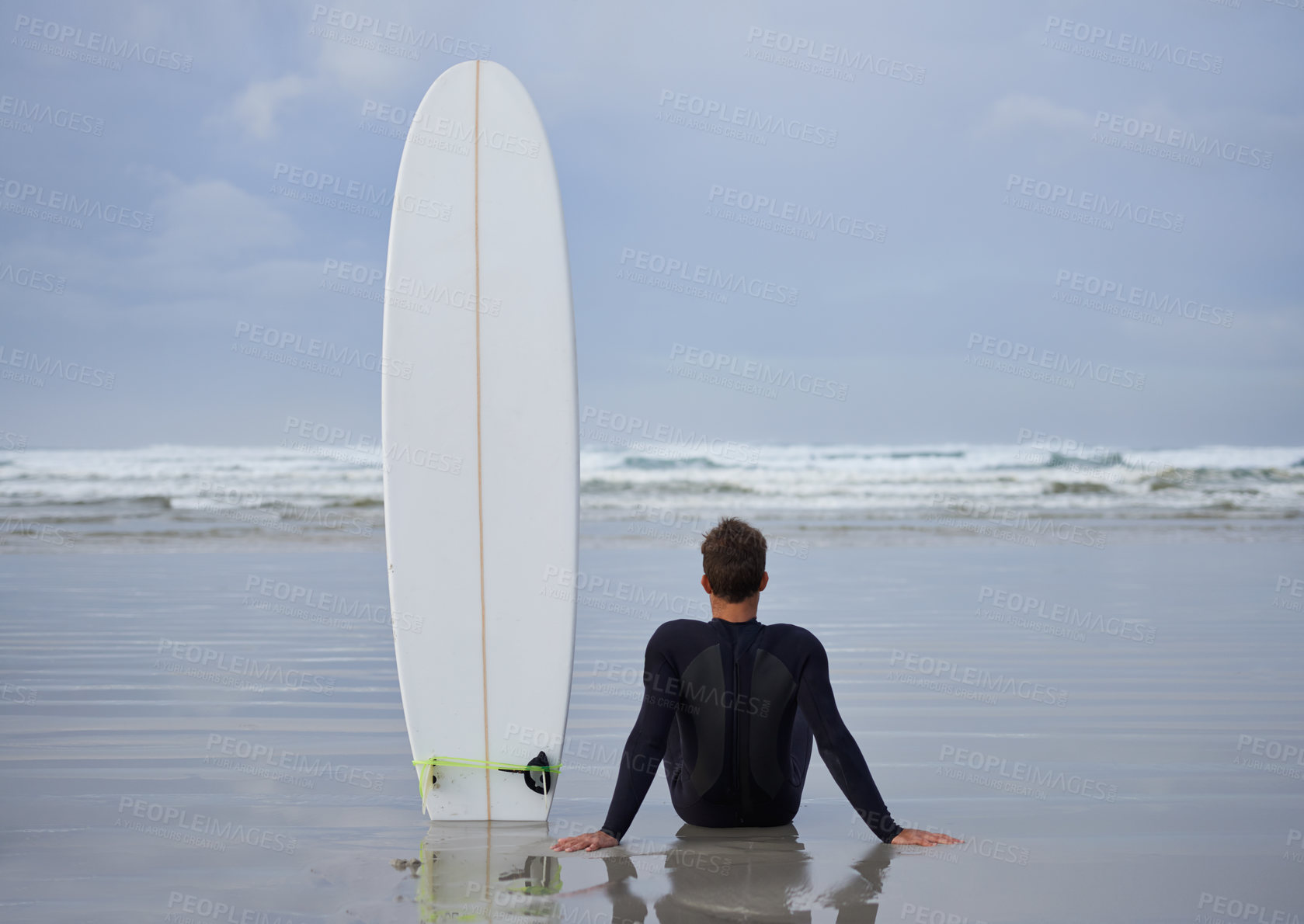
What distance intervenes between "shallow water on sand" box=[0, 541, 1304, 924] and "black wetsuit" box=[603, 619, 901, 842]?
156 mm

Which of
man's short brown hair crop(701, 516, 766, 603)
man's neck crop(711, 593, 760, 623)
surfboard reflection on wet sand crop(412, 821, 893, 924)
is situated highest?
man's short brown hair crop(701, 516, 766, 603)

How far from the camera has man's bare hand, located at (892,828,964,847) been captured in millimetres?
2498

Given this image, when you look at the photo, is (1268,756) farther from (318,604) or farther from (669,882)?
(318,604)

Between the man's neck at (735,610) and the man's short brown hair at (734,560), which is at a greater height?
the man's short brown hair at (734,560)

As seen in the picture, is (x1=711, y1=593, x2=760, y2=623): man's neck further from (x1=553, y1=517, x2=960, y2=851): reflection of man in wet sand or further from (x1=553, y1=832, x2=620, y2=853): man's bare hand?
(x1=553, y1=832, x2=620, y2=853): man's bare hand

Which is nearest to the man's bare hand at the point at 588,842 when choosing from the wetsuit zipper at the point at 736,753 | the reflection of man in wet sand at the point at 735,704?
the reflection of man in wet sand at the point at 735,704

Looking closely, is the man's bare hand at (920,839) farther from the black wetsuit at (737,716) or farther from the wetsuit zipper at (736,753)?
the wetsuit zipper at (736,753)

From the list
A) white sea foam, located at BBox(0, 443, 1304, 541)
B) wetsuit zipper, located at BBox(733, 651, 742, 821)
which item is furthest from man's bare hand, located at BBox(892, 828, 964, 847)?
white sea foam, located at BBox(0, 443, 1304, 541)

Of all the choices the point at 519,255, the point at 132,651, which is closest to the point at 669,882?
the point at 519,255

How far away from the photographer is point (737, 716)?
2.51 metres

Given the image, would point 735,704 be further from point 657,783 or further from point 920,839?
point 657,783

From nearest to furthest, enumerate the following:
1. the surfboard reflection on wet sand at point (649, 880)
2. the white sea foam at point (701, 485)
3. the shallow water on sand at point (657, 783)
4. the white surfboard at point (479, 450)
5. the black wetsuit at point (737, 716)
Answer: the surfboard reflection on wet sand at point (649, 880) → the shallow water on sand at point (657, 783) → the black wetsuit at point (737, 716) → the white surfboard at point (479, 450) → the white sea foam at point (701, 485)

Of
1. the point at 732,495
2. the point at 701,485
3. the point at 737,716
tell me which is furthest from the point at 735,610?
the point at 701,485

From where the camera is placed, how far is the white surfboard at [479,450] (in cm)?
312
